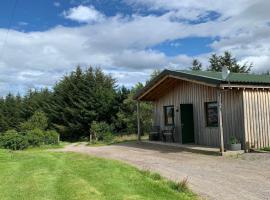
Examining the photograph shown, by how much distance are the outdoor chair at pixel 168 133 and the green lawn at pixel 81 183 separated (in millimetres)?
7677

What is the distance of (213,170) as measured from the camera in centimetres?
1103

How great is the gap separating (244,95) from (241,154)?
233 cm

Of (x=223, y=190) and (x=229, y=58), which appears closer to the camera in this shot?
(x=223, y=190)

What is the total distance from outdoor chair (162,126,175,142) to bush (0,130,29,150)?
23.4 feet

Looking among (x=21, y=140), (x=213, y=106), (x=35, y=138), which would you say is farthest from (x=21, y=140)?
(x=213, y=106)

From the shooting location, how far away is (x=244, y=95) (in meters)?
15.2

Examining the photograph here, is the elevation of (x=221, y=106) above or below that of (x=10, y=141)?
above

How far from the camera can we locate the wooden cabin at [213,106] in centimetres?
1512

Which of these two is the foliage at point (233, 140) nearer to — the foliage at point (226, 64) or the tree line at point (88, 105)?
the tree line at point (88, 105)

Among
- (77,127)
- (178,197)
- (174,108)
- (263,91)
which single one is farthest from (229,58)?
(178,197)

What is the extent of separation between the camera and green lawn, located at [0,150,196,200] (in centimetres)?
777

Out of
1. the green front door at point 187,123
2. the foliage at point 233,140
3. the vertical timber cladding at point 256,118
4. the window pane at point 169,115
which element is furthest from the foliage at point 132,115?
the foliage at point 233,140

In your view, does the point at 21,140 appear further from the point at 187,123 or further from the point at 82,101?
the point at 82,101

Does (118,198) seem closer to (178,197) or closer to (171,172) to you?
(178,197)
